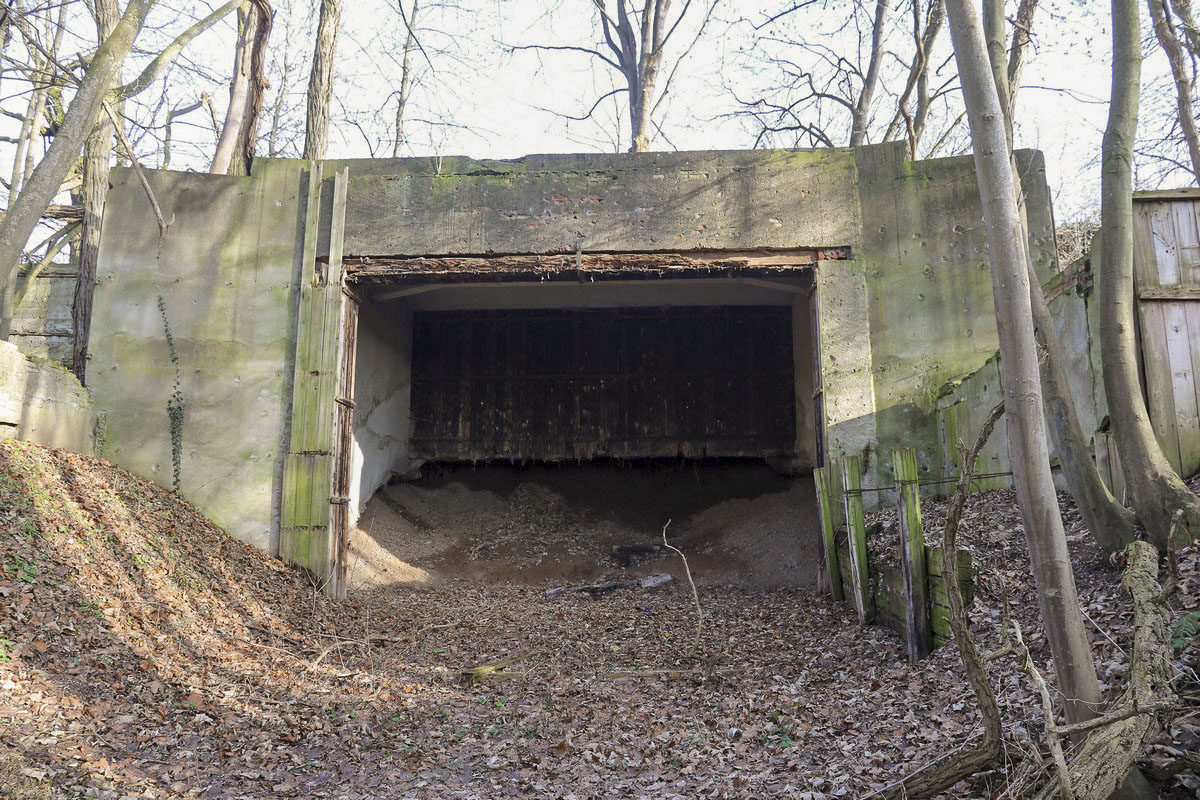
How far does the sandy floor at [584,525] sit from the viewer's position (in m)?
12.7

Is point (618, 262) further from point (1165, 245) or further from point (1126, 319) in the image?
point (1126, 319)

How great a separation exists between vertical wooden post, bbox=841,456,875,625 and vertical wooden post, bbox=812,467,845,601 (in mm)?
781

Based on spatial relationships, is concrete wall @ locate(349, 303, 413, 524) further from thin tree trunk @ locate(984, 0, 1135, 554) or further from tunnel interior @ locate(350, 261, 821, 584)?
thin tree trunk @ locate(984, 0, 1135, 554)

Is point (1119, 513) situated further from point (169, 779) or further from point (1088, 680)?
point (169, 779)

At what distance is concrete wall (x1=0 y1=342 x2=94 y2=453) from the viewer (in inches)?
344

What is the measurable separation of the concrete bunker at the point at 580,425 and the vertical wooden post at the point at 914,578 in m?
6.40

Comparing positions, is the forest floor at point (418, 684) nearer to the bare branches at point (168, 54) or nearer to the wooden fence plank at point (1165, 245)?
the wooden fence plank at point (1165, 245)

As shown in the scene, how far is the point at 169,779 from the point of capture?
5.05m

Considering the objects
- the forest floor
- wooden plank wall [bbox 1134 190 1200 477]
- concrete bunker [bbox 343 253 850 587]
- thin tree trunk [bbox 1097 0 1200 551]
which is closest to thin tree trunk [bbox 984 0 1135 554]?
thin tree trunk [bbox 1097 0 1200 551]

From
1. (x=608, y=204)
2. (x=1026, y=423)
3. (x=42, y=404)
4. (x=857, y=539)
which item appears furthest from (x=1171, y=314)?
(x=42, y=404)

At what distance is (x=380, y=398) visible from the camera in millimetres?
14086

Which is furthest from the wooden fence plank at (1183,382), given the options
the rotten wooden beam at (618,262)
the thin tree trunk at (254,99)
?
the thin tree trunk at (254,99)

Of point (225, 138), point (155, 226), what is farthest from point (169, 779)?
point (225, 138)

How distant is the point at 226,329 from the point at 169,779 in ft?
21.9
